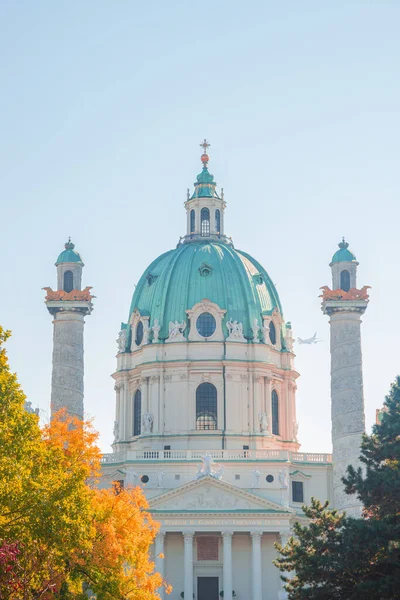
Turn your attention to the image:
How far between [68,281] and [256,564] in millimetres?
25345

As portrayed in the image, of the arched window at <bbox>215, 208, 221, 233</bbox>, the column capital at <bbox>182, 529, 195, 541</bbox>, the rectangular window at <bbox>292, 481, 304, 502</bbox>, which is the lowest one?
the column capital at <bbox>182, 529, 195, 541</bbox>

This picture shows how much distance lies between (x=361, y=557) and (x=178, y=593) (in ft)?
117

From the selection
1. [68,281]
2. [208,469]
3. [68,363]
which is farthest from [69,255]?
[208,469]

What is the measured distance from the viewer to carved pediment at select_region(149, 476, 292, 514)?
9012cm

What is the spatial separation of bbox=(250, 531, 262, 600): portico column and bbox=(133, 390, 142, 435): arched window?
1716 centimetres

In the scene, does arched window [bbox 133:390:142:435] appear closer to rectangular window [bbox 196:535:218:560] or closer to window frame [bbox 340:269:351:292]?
rectangular window [bbox 196:535:218:560]

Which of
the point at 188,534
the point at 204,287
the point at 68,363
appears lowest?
the point at 188,534

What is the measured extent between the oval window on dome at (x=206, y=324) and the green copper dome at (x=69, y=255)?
10.7 m

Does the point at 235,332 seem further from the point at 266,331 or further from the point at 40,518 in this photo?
the point at 40,518

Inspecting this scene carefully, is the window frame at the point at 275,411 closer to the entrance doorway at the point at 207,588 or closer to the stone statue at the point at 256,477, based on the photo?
the stone statue at the point at 256,477

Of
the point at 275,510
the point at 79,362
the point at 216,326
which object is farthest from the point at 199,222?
the point at 275,510

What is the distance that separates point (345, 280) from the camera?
9588 centimetres

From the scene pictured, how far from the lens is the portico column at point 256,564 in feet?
288

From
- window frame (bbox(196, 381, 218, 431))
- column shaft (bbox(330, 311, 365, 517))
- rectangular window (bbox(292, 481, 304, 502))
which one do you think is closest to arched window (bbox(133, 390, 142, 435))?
window frame (bbox(196, 381, 218, 431))
